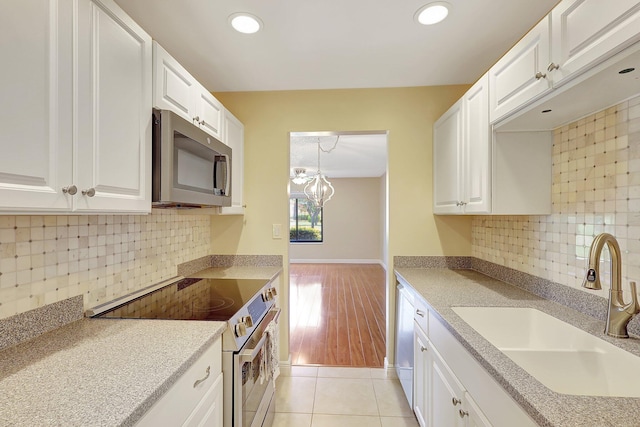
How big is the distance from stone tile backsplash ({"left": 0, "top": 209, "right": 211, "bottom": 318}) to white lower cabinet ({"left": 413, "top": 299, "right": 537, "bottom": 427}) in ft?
5.36

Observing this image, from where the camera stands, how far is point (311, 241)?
8281mm

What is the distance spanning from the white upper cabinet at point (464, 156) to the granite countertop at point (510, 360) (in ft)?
1.60

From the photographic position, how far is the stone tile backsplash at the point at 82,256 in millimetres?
1011

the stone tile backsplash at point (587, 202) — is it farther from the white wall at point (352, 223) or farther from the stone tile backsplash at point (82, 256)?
the white wall at point (352, 223)

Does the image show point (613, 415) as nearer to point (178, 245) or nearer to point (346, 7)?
point (346, 7)

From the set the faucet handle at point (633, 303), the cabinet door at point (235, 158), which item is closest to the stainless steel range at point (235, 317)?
the cabinet door at point (235, 158)

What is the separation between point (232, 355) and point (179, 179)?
825 millimetres

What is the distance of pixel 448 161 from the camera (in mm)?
2068

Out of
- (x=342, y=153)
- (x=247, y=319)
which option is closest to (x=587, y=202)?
(x=247, y=319)

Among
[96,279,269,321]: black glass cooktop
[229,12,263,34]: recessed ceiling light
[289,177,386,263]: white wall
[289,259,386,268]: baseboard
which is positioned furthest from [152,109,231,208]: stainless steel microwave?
[289,259,386,268]: baseboard

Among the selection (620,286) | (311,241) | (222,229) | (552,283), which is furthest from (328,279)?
(620,286)

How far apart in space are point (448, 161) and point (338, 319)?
8.09 feet

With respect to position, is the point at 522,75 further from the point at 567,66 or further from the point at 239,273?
the point at 239,273

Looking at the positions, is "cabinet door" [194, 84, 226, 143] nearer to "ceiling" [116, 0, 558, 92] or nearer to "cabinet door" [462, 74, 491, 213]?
"ceiling" [116, 0, 558, 92]
